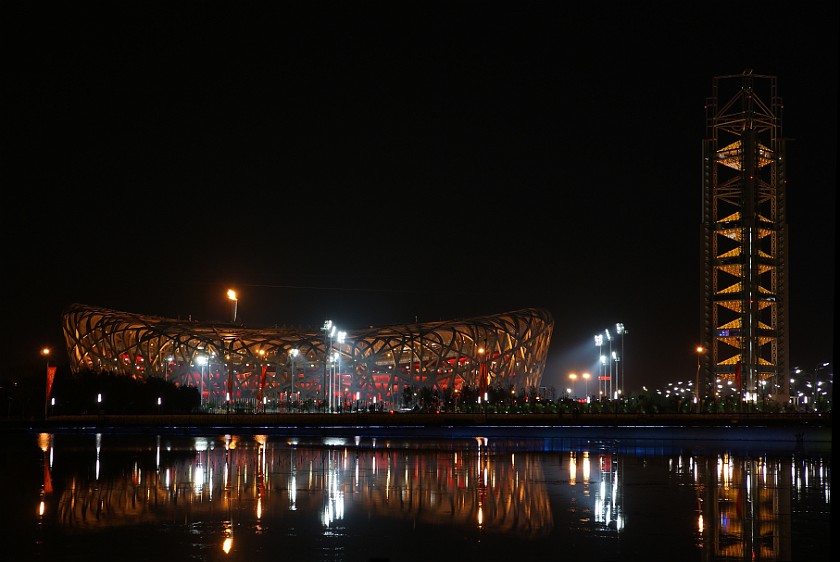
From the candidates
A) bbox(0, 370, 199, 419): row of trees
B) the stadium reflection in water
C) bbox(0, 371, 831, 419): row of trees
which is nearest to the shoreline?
bbox(0, 371, 831, 419): row of trees

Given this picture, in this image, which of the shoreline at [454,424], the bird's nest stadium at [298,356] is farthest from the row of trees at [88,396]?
the bird's nest stadium at [298,356]

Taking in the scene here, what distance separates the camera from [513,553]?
13.9 m

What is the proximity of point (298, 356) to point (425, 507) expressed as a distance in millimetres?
91686

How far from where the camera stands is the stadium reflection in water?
46.9ft

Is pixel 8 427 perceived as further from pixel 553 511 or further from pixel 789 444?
pixel 553 511

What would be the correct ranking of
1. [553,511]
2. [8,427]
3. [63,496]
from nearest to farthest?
[553,511], [63,496], [8,427]

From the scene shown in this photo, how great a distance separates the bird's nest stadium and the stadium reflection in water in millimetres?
77254

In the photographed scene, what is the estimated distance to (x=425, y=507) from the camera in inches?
742

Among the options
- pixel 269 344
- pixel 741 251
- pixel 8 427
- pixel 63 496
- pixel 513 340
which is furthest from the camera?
pixel 513 340

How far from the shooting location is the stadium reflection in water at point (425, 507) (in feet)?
46.9

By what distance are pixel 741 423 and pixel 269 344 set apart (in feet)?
204

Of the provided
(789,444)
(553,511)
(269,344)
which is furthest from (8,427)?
(269,344)

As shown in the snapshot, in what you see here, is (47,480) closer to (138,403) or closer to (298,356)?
(138,403)

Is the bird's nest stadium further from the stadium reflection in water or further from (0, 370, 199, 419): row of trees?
the stadium reflection in water
